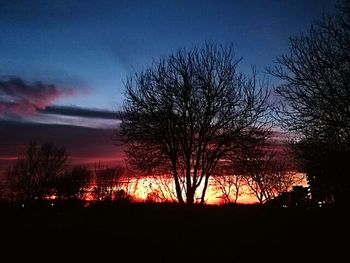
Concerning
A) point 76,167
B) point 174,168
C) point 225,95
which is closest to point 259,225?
point 174,168

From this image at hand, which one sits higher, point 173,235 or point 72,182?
point 72,182

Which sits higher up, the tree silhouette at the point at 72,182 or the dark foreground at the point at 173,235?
the tree silhouette at the point at 72,182

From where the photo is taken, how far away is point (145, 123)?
19.2 meters

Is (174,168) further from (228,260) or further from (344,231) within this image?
(228,260)

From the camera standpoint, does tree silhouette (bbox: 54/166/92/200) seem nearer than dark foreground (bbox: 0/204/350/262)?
No

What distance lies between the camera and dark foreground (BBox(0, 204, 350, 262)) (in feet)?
35.2

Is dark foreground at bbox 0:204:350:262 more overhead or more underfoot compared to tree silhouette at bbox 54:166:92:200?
more underfoot

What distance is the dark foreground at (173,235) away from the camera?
35.2 ft

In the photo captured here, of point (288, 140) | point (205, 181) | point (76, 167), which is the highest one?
point (76, 167)

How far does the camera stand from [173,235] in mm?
13953

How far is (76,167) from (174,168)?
194ft

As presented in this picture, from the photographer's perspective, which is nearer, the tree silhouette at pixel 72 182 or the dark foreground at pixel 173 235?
the dark foreground at pixel 173 235

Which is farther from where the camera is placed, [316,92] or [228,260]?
[316,92]

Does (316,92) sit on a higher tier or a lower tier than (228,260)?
higher
